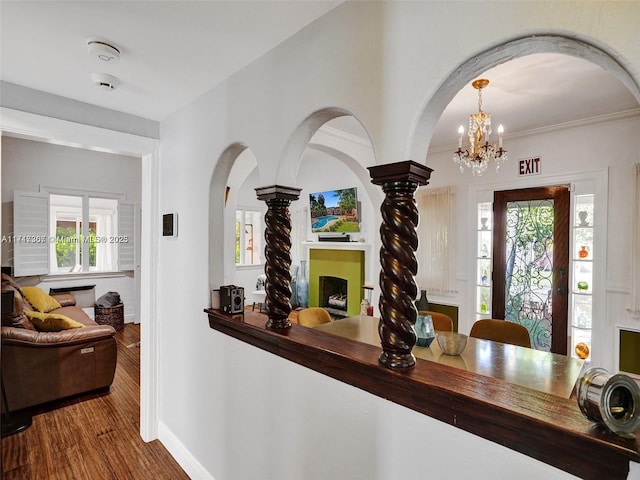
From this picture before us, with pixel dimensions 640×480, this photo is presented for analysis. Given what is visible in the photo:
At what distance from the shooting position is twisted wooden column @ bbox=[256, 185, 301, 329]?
65.3 inches

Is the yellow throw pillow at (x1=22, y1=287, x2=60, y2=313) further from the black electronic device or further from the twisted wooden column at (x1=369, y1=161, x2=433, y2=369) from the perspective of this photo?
the twisted wooden column at (x1=369, y1=161, x2=433, y2=369)

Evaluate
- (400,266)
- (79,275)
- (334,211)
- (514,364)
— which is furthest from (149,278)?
(79,275)

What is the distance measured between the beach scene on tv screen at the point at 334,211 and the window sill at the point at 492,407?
4.45 metres

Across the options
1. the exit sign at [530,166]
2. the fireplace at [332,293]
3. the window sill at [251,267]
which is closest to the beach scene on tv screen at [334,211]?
the fireplace at [332,293]

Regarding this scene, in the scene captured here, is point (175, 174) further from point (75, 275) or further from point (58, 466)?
point (75, 275)

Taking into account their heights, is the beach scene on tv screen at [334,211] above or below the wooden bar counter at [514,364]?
above

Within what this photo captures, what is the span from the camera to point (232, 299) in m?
1.93

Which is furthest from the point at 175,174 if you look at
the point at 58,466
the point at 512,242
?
the point at 512,242

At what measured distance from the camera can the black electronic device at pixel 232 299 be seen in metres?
1.92

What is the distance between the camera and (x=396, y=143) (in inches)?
44.7

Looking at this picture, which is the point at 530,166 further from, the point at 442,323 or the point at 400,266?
the point at 400,266

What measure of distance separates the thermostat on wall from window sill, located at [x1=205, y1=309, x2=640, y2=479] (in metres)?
1.46

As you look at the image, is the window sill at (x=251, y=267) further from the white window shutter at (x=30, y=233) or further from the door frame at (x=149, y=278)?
the door frame at (x=149, y=278)

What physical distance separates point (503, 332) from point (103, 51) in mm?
3095
